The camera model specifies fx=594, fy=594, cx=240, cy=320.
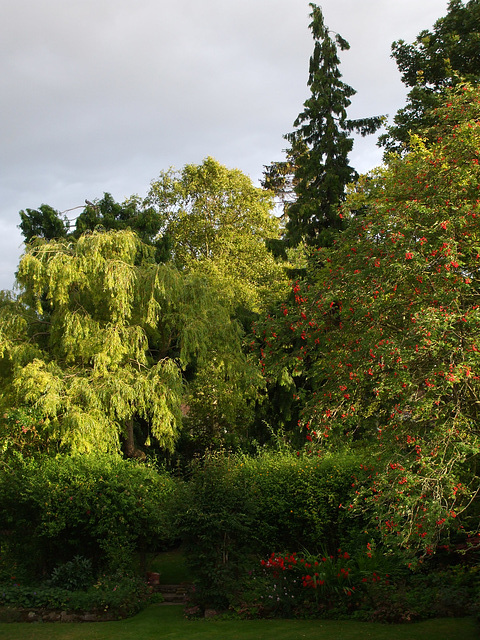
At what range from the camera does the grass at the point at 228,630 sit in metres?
7.96

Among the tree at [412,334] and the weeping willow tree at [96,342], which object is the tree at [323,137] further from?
the tree at [412,334]

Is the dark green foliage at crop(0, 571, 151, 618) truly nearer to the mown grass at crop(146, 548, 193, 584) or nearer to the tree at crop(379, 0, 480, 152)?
the mown grass at crop(146, 548, 193, 584)

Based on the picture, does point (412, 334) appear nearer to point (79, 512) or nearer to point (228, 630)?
point (228, 630)

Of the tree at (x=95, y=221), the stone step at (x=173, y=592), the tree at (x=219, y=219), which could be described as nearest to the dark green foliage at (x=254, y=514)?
the stone step at (x=173, y=592)

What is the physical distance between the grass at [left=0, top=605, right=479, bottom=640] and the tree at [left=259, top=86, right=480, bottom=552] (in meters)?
1.47

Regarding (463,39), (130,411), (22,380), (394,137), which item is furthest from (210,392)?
(463,39)

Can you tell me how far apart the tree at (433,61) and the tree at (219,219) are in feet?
28.5

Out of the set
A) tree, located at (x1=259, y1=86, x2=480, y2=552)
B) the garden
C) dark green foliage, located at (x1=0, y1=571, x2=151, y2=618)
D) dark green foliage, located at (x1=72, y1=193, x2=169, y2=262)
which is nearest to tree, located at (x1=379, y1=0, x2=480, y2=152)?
the garden

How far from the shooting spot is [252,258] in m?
26.7

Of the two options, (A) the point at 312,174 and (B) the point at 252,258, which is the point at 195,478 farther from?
(B) the point at 252,258

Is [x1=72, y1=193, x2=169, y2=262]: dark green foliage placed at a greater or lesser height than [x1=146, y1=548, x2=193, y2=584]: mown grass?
greater

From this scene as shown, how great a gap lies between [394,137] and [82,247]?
10394 mm

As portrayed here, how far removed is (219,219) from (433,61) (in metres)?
11.6

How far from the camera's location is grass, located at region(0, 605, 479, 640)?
7.96 meters
